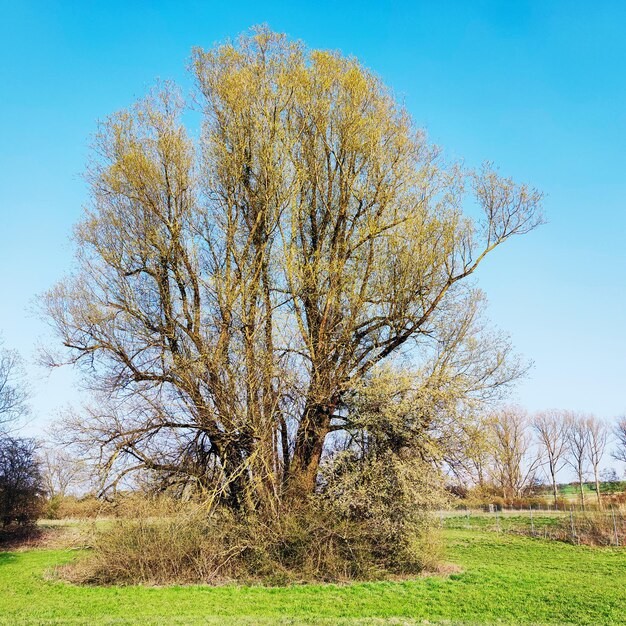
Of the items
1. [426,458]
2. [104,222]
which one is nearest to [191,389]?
[104,222]

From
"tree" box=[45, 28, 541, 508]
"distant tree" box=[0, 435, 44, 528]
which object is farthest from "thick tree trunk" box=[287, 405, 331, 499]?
"distant tree" box=[0, 435, 44, 528]

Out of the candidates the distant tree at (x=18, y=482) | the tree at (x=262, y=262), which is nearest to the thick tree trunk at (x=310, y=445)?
the tree at (x=262, y=262)

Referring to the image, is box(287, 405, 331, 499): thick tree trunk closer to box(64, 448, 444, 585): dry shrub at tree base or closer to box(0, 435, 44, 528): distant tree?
box(64, 448, 444, 585): dry shrub at tree base

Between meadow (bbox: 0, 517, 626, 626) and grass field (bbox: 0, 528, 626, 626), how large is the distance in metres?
0.02

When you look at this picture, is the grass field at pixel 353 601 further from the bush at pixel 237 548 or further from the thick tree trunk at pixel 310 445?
the thick tree trunk at pixel 310 445

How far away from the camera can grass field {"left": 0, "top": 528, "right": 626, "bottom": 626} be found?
36.6ft

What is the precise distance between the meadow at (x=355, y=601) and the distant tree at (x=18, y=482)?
11.3m

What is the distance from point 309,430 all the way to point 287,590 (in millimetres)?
4437

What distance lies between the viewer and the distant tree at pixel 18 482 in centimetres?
2827

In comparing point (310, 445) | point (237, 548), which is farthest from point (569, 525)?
point (237, 548)

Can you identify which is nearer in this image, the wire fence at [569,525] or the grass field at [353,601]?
the grass field at [353,601]

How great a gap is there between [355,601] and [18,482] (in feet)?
71.7

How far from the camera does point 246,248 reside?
17.5m

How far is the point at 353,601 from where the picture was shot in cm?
1279
